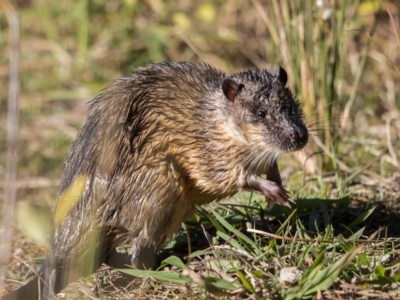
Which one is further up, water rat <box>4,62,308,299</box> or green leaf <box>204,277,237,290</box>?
water rat <box>4,62,308,299</box>

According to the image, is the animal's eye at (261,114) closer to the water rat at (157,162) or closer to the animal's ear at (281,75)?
the water rat at (157,162)

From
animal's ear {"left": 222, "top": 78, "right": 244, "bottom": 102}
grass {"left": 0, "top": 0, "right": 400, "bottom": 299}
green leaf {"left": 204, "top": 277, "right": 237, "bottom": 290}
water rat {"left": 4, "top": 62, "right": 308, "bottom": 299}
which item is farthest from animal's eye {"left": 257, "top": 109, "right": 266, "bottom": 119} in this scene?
green leaf {"left": 204, "top": 277, "right": 237, "bottom": 290}

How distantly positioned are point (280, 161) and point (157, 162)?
219 centimetres

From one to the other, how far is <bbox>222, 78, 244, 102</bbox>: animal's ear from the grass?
69 cm

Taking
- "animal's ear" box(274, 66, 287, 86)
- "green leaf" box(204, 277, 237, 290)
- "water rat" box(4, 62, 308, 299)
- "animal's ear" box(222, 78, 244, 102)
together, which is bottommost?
"green leaf" box(204, 277, 237, 290)

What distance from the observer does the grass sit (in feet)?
13.0

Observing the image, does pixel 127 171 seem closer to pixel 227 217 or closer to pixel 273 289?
pixel 227 217

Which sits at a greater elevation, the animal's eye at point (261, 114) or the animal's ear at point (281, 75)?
the animal's ear at point (281, 75)

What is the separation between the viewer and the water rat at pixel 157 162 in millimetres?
4465

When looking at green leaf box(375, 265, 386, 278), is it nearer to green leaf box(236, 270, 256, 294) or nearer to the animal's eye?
green leaf box(236, 270, 256, 294)

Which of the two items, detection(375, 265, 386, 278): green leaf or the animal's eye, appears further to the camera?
the animal's eye

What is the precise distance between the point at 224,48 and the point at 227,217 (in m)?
4.73

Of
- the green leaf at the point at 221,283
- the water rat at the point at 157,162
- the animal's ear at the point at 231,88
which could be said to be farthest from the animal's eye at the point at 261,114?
the green leaf at the point at 221,283

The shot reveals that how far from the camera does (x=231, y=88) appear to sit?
4.58 metres
